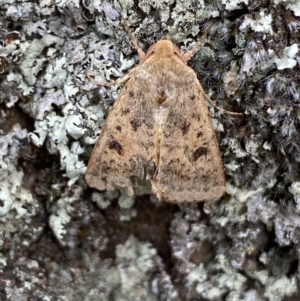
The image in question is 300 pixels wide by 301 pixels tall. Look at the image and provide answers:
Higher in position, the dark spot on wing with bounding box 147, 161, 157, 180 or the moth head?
the moth head

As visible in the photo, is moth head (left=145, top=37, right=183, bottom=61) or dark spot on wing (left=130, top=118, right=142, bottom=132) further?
dark spot on wing (left=130, top=118, right=142, bottom=132)

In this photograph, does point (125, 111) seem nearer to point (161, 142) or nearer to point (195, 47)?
point (161, 142)

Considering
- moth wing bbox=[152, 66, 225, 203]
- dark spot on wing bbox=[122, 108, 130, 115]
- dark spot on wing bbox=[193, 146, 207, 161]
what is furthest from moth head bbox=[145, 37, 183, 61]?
dark spot on wing bbox=[193, 146, 207, 161]

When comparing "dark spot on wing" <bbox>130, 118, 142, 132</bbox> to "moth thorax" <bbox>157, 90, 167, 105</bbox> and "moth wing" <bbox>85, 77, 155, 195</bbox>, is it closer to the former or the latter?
"moth wing" <bbox>85, 77, 155, 195</bbox>

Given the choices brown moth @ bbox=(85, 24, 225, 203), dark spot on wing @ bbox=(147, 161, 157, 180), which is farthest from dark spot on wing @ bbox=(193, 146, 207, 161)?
dark spot on wing @ bbox=(147, 161, 157, 180)

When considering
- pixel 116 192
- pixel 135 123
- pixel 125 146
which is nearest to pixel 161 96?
pixel 135 123

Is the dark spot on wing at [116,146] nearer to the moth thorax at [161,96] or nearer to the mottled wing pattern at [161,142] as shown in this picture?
the mottled wing pattern at [161,142]

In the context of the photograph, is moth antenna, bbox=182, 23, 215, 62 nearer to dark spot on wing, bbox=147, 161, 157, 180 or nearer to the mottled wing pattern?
the mottled wing pattern
